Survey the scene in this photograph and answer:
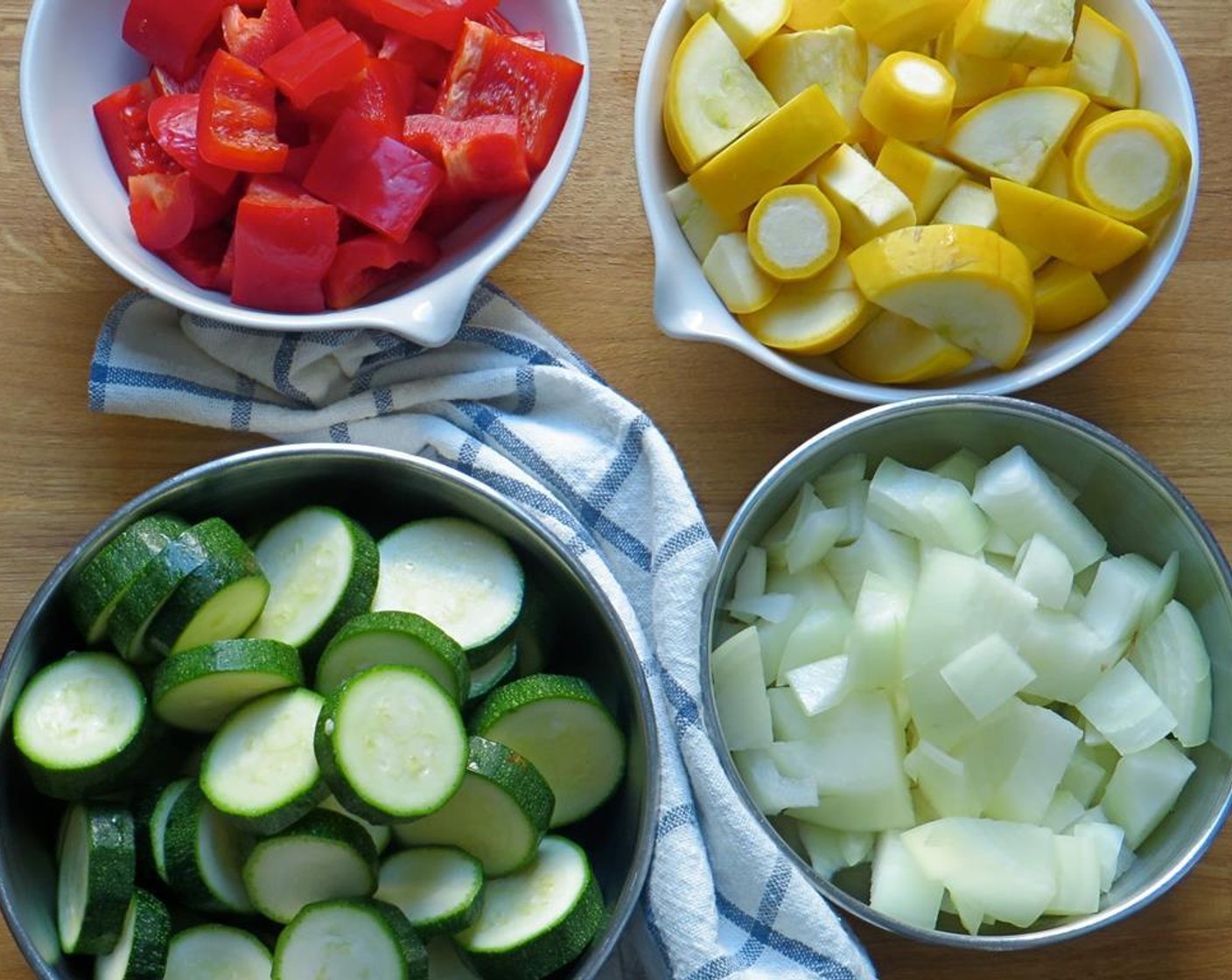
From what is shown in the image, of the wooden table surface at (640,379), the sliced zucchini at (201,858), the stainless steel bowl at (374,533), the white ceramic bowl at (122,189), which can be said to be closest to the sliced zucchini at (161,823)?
the sliced zucchini at (201,858)

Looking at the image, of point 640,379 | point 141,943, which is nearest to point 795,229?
point 640,379

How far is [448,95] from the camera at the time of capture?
174 cm

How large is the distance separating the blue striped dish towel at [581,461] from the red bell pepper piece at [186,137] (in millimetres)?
202

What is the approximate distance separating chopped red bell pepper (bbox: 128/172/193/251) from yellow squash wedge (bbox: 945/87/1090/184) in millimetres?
895

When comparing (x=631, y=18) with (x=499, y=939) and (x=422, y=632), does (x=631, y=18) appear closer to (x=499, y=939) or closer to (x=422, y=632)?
(x=422, y=632)

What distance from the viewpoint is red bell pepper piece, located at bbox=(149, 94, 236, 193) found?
1.69 m

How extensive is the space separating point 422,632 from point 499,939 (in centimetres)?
34

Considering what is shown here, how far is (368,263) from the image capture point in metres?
1.72

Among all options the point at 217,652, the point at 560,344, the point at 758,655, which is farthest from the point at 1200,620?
the point at 217,652

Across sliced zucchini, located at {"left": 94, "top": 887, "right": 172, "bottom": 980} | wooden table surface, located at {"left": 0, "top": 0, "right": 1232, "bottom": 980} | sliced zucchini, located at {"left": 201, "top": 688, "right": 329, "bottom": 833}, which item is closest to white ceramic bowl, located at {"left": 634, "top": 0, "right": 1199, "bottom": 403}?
wooden table surface, located at {"left": 0, "top": 0, "right": 1232, "bottom": 980}

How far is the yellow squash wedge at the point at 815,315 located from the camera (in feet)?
5.71

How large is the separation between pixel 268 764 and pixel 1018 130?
110 centimetres

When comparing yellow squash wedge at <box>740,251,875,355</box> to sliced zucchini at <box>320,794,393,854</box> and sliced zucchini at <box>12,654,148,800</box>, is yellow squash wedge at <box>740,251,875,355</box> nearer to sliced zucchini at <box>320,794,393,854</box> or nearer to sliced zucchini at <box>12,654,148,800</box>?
sliced zucchini at <box>320,794,393,854</box>

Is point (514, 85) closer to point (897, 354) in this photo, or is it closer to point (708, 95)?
point (708, 95)
